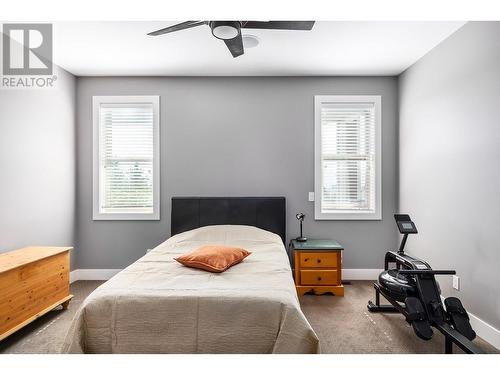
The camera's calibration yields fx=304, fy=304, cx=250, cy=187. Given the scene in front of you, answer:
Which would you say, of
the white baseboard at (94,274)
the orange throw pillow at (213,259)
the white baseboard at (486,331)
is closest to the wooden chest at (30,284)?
the white baseboard at (94,274)

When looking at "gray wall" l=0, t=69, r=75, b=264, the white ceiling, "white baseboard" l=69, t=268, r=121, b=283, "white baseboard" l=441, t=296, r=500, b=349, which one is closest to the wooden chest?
"gray wall" l=0, t=69, r=75, b=264

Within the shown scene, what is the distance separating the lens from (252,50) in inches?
129

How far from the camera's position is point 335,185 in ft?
13.2

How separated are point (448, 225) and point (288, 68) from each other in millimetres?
2462

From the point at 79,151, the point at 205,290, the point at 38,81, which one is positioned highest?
the point at 38,81

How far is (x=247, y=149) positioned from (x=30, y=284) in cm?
268

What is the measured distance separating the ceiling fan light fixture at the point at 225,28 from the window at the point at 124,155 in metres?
2.20

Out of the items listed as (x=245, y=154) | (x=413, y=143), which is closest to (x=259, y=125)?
(x=245, y=154)

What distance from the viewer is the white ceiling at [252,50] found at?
9.26 feet

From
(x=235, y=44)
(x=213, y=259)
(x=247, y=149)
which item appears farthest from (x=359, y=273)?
(x=235, y=44)

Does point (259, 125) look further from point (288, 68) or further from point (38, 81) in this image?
point (38, 81)

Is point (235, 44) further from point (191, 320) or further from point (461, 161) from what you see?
point (461, 161)

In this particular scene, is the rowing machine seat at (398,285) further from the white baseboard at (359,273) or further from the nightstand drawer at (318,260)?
the white baseboard at (359,273)

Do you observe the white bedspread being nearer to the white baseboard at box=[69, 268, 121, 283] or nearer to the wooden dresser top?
the wooden dresser top
